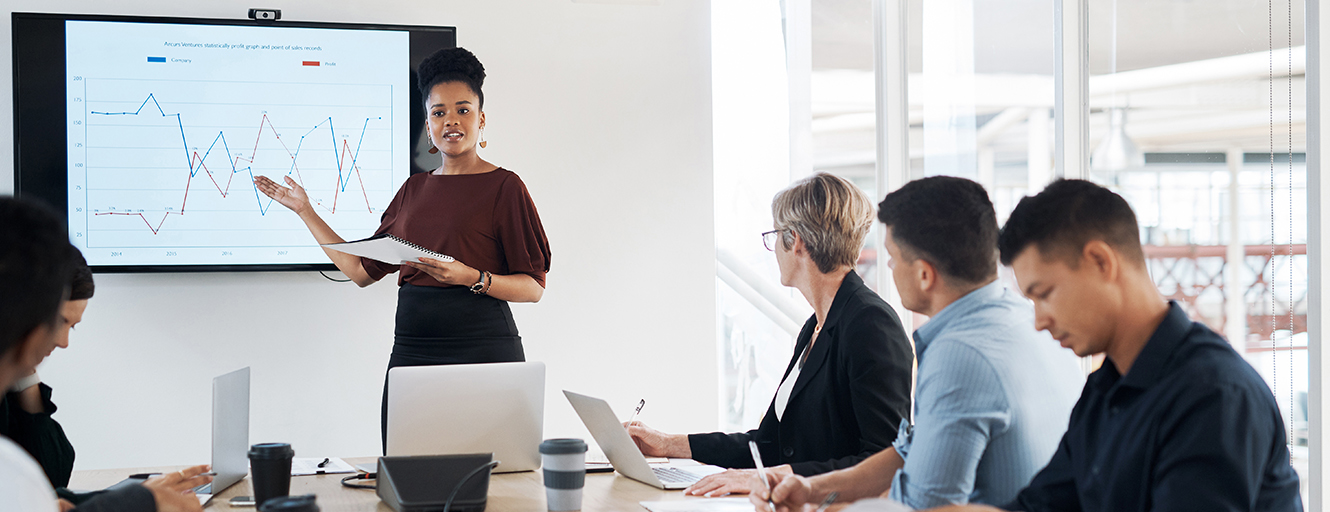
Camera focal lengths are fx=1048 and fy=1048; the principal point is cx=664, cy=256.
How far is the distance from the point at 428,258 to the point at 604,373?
56.6 inches

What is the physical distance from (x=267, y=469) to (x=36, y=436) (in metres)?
0.54

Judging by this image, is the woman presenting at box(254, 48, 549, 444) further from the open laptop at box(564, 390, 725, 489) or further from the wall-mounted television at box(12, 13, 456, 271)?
the open laptop at box(564, 390, 725, 489)

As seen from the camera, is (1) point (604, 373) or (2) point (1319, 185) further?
(1) point (604, 373)

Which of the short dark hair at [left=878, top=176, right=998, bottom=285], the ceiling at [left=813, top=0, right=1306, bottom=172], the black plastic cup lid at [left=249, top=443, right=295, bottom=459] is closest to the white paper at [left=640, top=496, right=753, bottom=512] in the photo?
the short dark hair at [left=878, top=176, right=998, bottom=285]

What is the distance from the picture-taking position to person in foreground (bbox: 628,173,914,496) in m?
1.90

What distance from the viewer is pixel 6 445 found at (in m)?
1.06

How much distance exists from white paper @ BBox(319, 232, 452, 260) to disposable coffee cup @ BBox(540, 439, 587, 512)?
2.79 feet

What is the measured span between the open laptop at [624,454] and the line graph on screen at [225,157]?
1812 millimetres

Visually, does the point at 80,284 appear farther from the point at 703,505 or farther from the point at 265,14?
the point at 265,14

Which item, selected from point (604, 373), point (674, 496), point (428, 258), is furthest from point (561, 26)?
point (674, 496)

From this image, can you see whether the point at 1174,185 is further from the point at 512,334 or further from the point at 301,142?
the point at 301,142

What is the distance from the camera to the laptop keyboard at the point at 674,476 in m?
1.94

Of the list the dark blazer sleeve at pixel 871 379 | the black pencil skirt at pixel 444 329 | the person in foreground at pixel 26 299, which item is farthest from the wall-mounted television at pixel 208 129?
the person in foreground at pixel 26 299

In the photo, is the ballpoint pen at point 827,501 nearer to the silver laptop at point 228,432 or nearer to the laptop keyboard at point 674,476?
the laptop keyboard at point 674,476
